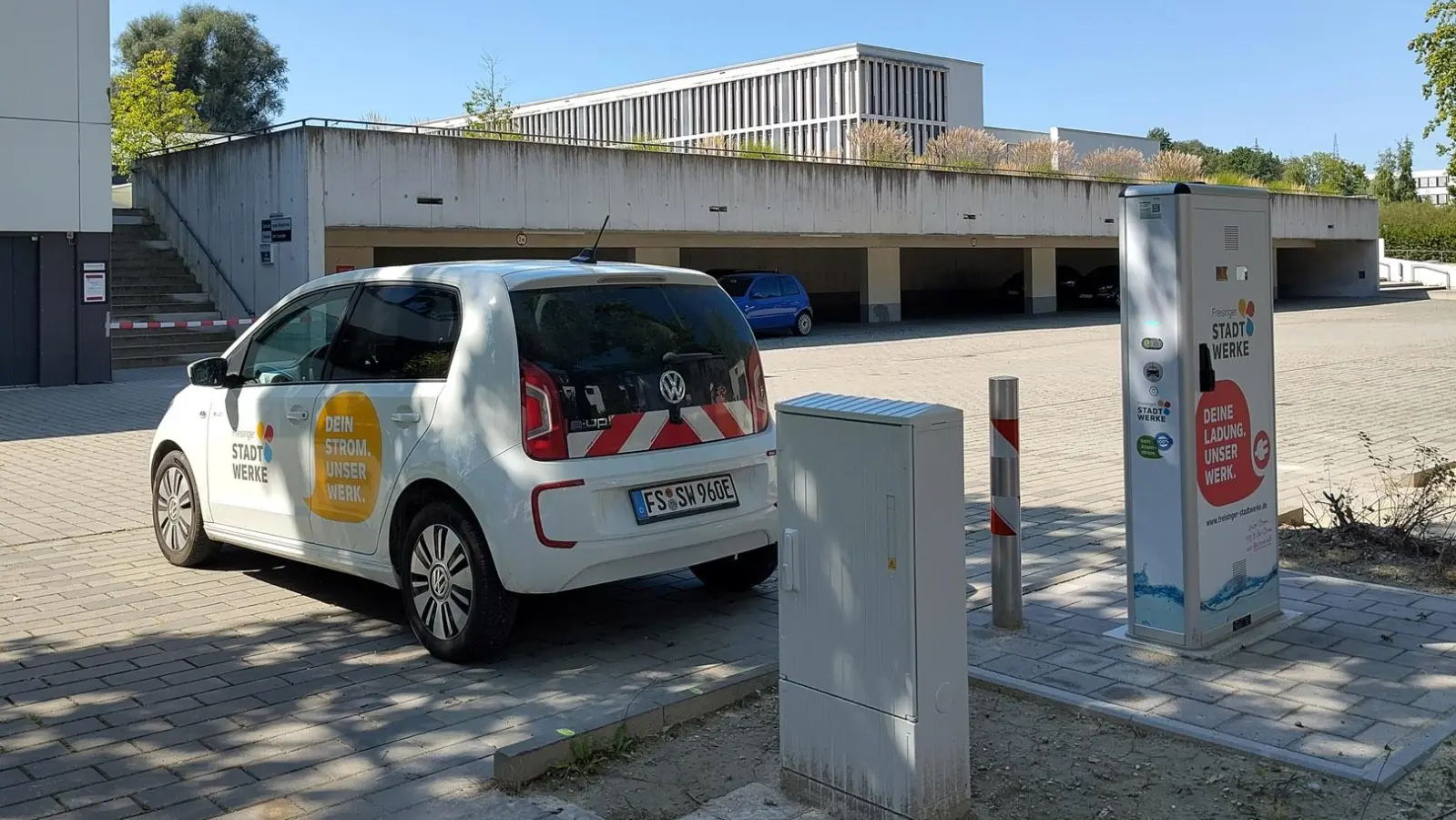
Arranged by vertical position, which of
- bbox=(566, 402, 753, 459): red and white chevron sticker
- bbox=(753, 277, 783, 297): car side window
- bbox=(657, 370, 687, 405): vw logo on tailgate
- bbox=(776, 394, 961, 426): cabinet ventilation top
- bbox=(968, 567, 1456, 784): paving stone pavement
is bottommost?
bbox=(968, 567, 1456, 784): paving stone pavement

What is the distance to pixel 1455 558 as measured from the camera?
6953 millimetres

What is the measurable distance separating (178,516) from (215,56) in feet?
239

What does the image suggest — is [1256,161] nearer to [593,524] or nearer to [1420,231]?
[1420,231]

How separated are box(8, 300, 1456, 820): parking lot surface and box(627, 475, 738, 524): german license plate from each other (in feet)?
2.06

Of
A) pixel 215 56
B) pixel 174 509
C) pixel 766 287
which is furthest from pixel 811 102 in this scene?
pixel 174 509

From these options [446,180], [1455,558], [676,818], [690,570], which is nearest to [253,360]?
[690,570]

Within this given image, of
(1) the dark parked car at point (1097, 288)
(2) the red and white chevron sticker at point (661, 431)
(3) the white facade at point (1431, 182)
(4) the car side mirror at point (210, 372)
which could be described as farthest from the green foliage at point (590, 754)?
(3) the white facade at point (1431, 182)

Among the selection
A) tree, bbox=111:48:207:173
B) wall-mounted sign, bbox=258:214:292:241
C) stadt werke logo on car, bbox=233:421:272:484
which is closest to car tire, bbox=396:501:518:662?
stadt werke logo on car, bbox=233:421:272:484

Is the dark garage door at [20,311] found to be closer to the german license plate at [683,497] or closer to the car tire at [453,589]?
the car tire at [453,589]

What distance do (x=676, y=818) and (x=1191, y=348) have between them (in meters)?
2.86

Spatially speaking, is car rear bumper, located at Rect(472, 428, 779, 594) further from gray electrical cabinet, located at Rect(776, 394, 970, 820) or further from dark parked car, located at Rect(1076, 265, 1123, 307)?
dark parked car, located at Rect(1076, 265, 1123, 307)

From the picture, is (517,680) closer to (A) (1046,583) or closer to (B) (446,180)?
(A) (1046,583)

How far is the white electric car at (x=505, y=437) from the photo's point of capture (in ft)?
18.2

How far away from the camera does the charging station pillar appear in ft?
17.8
